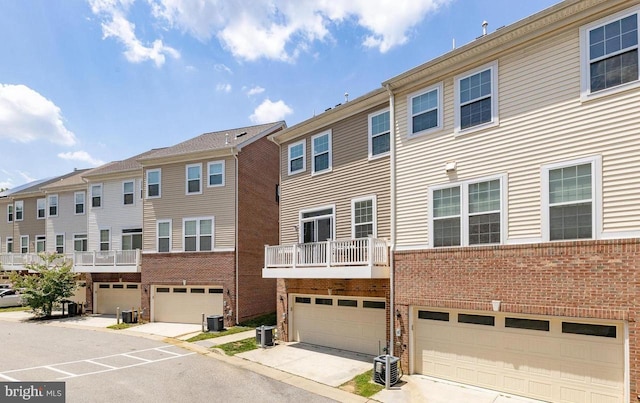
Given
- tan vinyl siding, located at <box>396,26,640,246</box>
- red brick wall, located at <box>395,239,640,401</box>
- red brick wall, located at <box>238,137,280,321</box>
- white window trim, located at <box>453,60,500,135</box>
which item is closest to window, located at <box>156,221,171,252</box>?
red brick wall, located at <box>238,137,280,321</box>

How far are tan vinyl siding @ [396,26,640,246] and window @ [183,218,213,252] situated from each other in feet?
39.4

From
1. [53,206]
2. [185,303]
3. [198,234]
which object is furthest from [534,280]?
[53,206]

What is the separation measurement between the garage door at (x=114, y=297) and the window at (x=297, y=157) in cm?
1313

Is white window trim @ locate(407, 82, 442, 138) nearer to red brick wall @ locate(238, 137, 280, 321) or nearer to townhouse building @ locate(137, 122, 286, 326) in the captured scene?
townhouse building @ locate(137, 122, 286, 326)

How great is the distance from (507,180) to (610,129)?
7.73 feet

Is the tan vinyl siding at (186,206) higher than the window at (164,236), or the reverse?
the tan vinyl siding at (186,206)

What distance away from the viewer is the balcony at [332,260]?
40.2 ft

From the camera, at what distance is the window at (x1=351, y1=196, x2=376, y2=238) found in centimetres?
1336

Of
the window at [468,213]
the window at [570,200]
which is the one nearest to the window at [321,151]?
the window at [468,213]

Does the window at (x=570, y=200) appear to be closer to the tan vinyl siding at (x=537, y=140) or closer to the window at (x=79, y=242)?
the tan vinyl siding at (x=537, y=140)

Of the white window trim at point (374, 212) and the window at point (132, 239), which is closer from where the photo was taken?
the white window trim at point (374, 212)

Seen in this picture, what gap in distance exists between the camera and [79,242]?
26531 millimetres

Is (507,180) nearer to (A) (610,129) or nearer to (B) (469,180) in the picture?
(B) (469,180)

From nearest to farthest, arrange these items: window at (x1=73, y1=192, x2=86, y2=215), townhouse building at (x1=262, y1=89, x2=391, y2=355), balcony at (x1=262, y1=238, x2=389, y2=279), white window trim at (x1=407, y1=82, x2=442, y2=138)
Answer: white window trim at (x1=407, y1=82, x2=442, y2=138) < balcony at (x1=262, y1=238, x2=389, y2=279) < townhouse building at (x1=262, y1=89, x2=391, y2=355) < window at (x1=73, y1=192, x2=86, y2=215)
